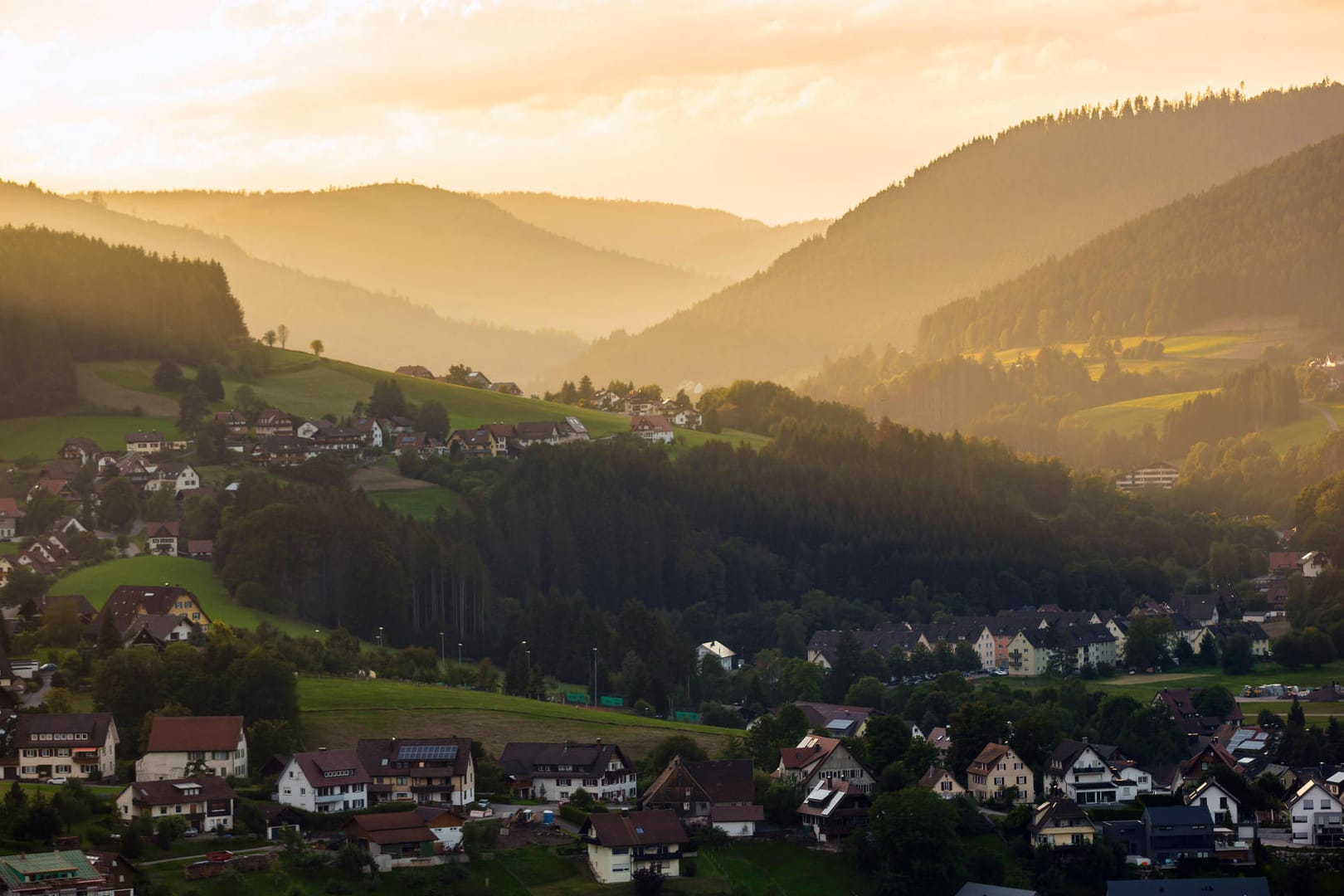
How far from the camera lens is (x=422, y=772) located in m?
67.1

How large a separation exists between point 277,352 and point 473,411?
69.1ft

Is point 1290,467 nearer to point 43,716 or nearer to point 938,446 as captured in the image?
point 938,446

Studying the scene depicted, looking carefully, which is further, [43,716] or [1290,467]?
[1290,467]

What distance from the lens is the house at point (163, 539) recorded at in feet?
Answer: 351

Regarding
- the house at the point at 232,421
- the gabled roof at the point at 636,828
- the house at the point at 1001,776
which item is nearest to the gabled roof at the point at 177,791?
the gabled roof at the point at 636,828

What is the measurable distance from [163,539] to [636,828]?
52471 millimetres

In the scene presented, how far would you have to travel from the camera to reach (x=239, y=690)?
73312 millimetres

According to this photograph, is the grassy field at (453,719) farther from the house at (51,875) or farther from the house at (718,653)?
the house at (718,653)

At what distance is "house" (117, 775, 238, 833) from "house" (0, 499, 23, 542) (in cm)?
5213

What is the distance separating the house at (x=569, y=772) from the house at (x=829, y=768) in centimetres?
601

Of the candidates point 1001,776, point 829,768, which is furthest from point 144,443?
point 1001,776

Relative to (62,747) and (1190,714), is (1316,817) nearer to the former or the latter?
(1190,714)

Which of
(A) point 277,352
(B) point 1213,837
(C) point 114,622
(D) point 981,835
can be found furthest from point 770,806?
(A) point 277,352

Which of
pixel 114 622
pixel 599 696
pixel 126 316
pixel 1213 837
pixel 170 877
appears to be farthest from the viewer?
pixel 126 316
